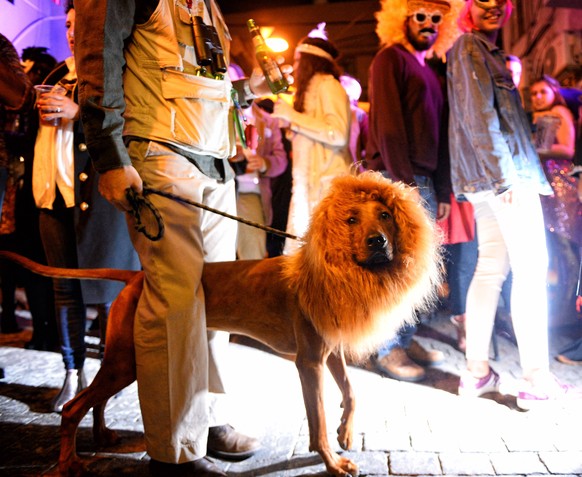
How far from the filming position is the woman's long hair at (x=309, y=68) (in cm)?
398

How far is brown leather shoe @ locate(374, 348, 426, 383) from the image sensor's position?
3.18m

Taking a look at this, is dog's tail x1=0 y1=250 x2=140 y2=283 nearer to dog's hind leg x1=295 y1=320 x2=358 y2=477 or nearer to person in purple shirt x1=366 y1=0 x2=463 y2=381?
dog's hind leg x1=295 y1=320 x2=358 y2=477

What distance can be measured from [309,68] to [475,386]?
9.19 ft

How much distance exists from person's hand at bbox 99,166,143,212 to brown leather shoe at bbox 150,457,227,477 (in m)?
1.11

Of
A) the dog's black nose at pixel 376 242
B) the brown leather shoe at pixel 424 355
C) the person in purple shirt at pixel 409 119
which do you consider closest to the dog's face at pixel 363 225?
the dog's black nose at pixel 376 242

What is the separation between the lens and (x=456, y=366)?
3.51 metres

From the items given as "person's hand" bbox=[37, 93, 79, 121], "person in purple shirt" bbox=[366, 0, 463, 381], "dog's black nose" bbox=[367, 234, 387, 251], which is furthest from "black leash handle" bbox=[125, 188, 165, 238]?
"person in purple shirt" bbox=[366, 0, 463, 381]

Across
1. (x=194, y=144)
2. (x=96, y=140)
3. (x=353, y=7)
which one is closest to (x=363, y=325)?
(x=194, y=144)

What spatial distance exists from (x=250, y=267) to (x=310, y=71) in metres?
2.49

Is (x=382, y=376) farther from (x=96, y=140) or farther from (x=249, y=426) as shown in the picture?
(x=96, y=140)

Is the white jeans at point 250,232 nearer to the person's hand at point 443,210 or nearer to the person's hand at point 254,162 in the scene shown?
the person's hand at point 254,162

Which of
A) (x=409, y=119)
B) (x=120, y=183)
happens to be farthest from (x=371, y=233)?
(x=409, y=119)

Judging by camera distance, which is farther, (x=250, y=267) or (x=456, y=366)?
(x=456, y=366)

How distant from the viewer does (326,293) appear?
1.79 meters
